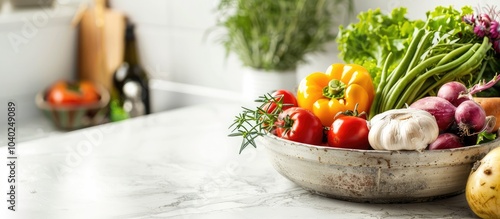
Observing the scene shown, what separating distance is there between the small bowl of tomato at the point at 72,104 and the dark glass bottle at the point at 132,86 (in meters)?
0.07

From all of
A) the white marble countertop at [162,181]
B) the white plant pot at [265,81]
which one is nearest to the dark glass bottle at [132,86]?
the white plant pot at [265,81]

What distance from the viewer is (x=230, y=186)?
1258mm

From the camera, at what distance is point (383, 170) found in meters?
1.07

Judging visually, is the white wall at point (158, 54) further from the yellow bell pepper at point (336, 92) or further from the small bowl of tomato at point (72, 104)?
the yellow bell pepper at point (336, 92)

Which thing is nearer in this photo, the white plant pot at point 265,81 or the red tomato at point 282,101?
the red tomato at point 282,101

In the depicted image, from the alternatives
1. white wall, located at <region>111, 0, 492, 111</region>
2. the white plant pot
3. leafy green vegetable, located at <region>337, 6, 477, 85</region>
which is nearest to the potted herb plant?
the white plant pot

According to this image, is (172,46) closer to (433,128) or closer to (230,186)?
(230,186)

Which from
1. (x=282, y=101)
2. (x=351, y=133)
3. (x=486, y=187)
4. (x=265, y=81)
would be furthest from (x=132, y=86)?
(x=486, y=187)

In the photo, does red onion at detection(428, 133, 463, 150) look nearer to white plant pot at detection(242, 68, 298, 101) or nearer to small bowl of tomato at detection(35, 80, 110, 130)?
white plant pot at detection(242, 68, 298, 101)

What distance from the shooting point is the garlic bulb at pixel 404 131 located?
1044 millimetres

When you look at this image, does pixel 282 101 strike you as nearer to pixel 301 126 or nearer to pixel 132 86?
pixel 301 126

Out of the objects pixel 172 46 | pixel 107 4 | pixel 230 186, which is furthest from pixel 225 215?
pixel 107 4

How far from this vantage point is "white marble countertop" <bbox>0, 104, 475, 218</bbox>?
3.68 ft

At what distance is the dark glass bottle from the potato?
1655 millimetres
